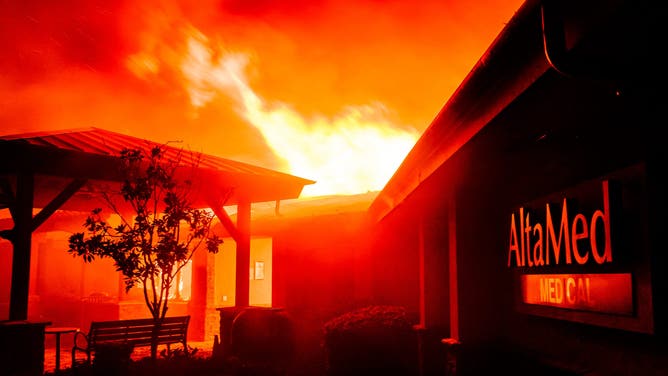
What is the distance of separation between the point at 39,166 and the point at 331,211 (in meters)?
8.95

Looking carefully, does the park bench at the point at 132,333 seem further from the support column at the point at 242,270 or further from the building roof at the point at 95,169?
the building roof at the point at 95,169

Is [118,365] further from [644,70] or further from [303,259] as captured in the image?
[303,259]

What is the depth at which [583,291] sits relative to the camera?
432cm

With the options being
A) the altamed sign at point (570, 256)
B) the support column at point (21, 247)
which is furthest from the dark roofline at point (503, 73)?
the support column at point (21, 247)

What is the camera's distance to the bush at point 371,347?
8414 mm

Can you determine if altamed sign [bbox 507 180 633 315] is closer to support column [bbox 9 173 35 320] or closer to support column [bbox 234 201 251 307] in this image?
support column [bbox 9 173 35 320]

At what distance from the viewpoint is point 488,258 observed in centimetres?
656

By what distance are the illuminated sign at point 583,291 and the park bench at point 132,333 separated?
6.26m

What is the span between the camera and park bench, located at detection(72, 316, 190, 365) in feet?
31.8

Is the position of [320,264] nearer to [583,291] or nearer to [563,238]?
[563,238]

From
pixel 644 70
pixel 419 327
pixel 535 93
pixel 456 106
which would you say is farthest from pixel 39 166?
pixel 644 70

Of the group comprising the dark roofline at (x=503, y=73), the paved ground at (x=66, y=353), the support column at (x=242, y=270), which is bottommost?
the paved ground at (x=66, y=353)

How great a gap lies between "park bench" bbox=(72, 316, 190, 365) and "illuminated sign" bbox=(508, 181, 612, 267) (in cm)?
620

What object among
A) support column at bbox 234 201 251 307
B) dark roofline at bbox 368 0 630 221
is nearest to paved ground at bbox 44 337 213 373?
support column at bbox 234 201 251 307
